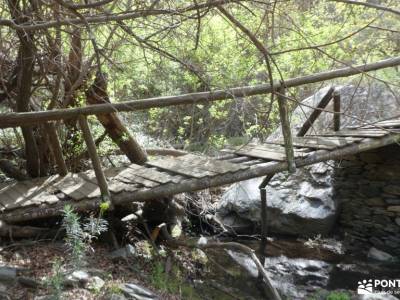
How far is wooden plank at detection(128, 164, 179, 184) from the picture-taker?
454cm

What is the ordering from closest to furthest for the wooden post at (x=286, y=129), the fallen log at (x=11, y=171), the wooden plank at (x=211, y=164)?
the wooden post at (x=286, y=129), the wooden plank at (x=211, y=164), the fallen log at (x=11, y=171)

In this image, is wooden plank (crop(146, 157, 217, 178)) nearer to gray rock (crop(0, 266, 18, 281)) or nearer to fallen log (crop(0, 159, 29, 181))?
fallen log (crop(0, 159, 29, 181))

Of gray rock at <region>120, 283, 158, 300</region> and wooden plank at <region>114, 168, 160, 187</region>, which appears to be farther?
wooden plank at <region>114, 168, 160, 187</region>

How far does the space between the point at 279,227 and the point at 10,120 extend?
201 inches

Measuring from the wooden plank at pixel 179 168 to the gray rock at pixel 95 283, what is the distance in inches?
56.9

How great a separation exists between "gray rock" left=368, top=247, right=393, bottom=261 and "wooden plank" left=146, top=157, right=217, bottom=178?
3611mm

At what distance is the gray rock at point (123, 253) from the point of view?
4.46 meters

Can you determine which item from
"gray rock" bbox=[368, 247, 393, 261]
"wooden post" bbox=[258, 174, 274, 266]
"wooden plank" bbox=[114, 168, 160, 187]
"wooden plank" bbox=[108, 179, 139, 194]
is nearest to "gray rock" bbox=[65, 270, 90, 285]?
"wooden plank" bbox=[108, 179, 139, 194]

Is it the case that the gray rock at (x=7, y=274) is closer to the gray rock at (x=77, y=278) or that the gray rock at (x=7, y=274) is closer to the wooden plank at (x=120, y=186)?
the gray rock at (x=77, y=278)

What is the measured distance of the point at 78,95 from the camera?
553 cm

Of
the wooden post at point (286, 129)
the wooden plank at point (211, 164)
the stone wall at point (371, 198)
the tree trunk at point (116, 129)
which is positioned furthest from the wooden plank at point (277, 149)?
the stone wall at point (371, 198)

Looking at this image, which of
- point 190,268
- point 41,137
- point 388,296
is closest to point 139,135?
point 41,137

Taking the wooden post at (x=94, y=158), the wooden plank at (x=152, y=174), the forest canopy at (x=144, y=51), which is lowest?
the wooden plank at (x=152, y=174)

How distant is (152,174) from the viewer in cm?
491
